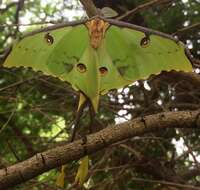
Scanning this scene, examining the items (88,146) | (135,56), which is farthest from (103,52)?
(88,146)

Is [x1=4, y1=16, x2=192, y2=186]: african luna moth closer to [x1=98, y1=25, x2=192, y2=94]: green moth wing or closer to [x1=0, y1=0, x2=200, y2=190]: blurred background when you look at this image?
[x1=98, y1=25, x2=192, y2=94]: green moth wing

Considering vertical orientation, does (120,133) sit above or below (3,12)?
below

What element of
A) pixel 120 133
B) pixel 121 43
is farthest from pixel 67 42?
pixel 120 133

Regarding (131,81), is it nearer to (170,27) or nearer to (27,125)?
(170,27)

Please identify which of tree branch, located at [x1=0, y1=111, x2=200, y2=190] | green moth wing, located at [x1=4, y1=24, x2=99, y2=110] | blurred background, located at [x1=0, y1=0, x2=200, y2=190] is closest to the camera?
tree branch, located at [x1=0, y1=111, x2=200, y2=190]

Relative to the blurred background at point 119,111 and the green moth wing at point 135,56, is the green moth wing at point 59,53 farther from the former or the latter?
the blurred background at point 119,111

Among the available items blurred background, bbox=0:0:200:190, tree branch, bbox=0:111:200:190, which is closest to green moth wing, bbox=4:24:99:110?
tree branch, bbox=0:111:200:190

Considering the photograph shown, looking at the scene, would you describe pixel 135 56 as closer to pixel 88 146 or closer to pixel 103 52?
pixel 103 52
